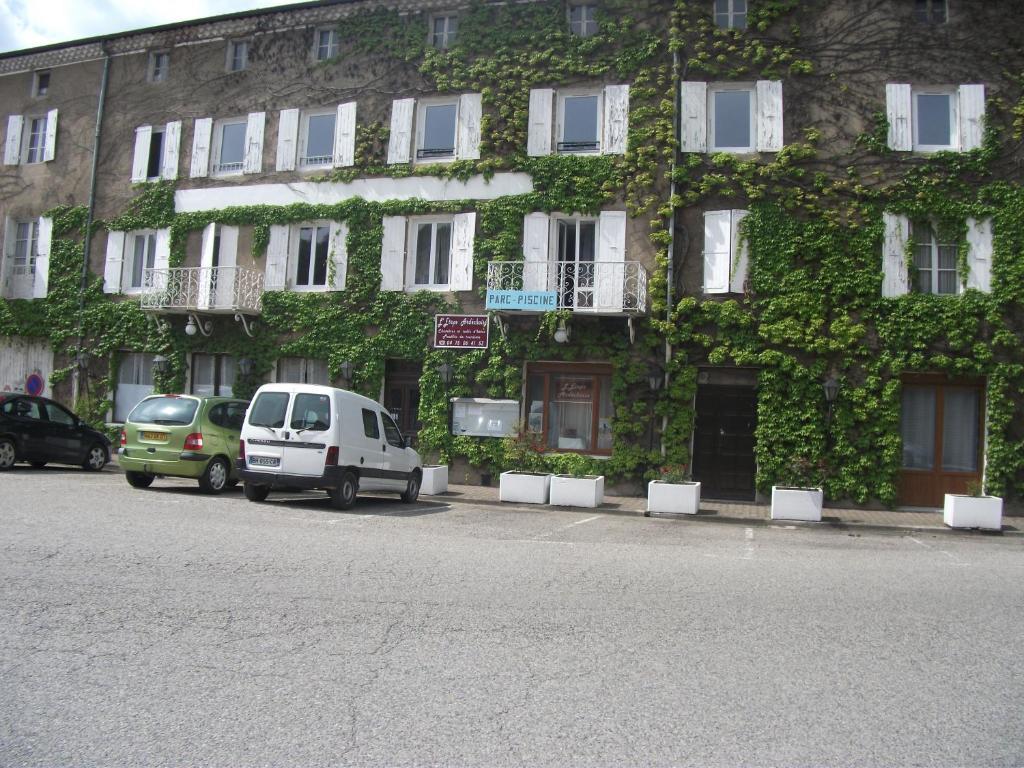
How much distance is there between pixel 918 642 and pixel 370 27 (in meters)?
19.4

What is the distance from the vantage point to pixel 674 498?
597 inches

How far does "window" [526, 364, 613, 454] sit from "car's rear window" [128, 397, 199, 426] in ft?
24.8

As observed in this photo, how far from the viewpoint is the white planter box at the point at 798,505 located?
15.0 m

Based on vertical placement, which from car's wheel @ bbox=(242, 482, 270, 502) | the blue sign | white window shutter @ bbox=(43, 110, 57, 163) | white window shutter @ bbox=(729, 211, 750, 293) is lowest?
car's wheel @ bbox=(242, 482, 270, 502)

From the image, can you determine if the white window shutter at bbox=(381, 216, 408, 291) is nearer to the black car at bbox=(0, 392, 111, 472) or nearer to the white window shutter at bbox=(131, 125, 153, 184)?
the black car at bbox=(0, 392, 111, 472)

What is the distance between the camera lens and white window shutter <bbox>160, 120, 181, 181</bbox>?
73.6 ft

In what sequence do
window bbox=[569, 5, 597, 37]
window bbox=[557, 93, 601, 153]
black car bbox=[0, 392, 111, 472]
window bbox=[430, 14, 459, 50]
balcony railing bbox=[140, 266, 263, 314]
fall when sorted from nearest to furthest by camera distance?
1. black car bbox=[0, 392, 111, 472]
2. window bbox=[557, 93, 601, 153]
3. window bbox=[569, 5, 597, 37]
4. window bbox=[430, 14, 459, 50]
5. balcony railing bbox=[140, 266, 263, 314]

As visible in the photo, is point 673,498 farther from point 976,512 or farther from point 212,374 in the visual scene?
point 212,374

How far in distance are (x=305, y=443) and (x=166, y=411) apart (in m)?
3.06

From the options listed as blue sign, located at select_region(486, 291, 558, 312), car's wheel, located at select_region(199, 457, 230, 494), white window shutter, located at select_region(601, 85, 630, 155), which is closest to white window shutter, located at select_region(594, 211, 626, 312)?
blue sign, located at select_region(486, 291, 558, 312)

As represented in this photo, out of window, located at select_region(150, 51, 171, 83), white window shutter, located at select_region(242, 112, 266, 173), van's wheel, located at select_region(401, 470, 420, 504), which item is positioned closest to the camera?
van's wheel, located at select_region(401, 470, 420, 504)

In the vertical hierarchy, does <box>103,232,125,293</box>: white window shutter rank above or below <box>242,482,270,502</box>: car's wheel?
above

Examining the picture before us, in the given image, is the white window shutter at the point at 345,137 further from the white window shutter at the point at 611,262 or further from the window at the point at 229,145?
the white window shutter at the point at 611,262

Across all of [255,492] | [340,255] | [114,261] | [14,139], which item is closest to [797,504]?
[255,492]
